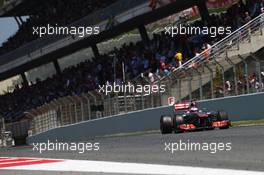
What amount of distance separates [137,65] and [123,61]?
8.58 feet

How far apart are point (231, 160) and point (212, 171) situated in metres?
1.12

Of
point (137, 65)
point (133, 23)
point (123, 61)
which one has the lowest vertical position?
point (137, 65)

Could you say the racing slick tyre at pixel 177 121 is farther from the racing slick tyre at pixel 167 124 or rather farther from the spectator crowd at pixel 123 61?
the spectator crowd at pixel 123 61

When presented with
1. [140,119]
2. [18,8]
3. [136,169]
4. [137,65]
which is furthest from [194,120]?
[18,8]

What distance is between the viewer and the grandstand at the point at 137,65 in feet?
56.2

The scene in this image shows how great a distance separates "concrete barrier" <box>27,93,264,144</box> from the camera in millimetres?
16219

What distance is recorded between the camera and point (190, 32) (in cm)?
2470

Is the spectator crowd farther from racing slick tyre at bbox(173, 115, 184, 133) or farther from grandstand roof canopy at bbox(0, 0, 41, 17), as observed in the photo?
racing slick tyre at bbox(173, 115, 184, 133)

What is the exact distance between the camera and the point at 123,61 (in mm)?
29516

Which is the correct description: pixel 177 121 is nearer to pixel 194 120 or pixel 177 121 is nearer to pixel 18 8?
pixel 194 120

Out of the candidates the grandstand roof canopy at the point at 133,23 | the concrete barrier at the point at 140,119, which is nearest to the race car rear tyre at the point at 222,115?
the concrete barrier at the point at 140,119

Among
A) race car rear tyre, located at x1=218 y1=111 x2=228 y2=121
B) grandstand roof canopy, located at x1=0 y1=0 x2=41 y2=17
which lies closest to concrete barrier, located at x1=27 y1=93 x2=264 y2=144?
race car rear tyre, located at x1=218 y1=111 x2=228 y2=121

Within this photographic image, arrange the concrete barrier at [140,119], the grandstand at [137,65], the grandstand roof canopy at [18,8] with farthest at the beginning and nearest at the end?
the grandstand roof canopy at [18,8], the grandstand at [137,65], the concrete barrier at [140,119]

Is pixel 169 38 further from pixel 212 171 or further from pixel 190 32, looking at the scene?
pixel 212 171
